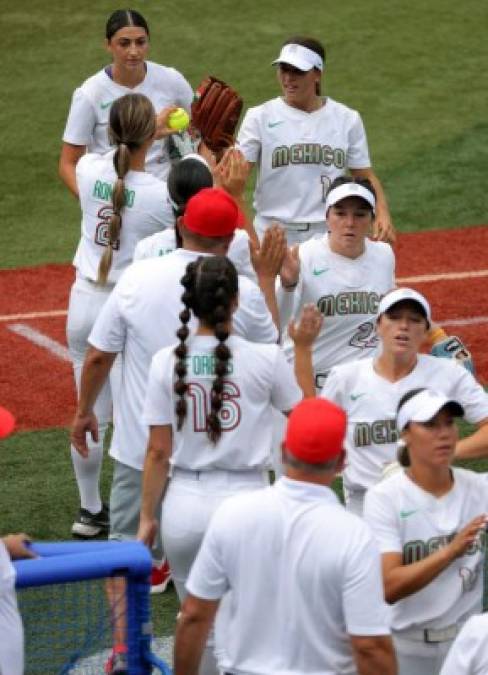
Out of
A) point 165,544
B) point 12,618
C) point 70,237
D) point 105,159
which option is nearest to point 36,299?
point 70,237

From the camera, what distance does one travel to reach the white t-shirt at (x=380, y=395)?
6.27 metres

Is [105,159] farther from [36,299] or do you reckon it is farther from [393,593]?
[36,299]

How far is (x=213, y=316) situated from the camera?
5676 mm

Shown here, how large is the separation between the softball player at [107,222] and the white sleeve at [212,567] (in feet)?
6.81

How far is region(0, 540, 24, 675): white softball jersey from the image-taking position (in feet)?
16.2

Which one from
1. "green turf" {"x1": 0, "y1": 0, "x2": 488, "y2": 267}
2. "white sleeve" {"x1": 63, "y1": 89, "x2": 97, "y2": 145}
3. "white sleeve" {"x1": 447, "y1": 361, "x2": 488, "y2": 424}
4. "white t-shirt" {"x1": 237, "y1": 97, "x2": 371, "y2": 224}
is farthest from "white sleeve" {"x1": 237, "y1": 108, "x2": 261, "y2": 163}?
"green turf" {"x1": 0, "y1": 0, "x2": 488, "y2": 267}

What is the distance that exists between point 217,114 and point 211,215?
85.1 inches

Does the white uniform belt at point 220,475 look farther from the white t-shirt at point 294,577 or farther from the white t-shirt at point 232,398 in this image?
the white t-shirt at point 294,577

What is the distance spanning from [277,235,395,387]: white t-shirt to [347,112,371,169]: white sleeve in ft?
4.28

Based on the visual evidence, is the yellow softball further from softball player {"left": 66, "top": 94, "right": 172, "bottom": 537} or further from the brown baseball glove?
softball player {"left": 66, "top": 94, "right": 172, "bottom": 537}

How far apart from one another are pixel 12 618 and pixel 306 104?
4039mm

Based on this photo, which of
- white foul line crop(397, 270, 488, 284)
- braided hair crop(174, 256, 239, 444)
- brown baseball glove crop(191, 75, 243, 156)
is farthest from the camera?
white foul line crop(397, 270, 488, 284)

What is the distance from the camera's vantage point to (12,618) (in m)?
5.00

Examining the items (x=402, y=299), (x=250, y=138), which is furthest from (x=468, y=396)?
(x=250, y=138)
